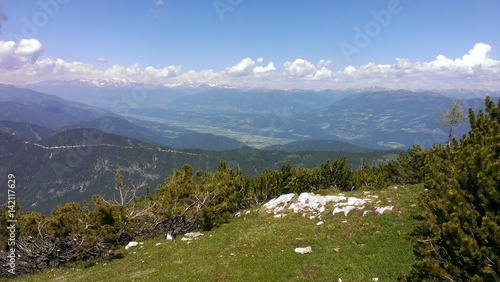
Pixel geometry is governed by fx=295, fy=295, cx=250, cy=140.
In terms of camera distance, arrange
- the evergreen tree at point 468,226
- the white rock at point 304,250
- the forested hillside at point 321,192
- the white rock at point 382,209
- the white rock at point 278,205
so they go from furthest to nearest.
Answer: the white rock at point 278,205
the white rock at point 382,209
the white rock at point 304,250
the forested hillside at point 321,192
the evergreen tree at point 468,226

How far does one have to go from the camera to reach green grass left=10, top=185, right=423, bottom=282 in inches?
779

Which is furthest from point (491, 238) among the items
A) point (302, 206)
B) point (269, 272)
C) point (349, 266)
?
point (302, 206)

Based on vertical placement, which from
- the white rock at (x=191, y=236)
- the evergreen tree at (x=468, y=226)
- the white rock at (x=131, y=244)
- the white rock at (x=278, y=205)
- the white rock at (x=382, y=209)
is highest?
the evergreen tree at (x=468, y=226)

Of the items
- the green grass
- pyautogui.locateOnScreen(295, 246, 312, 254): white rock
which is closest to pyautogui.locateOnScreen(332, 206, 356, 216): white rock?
the green grass

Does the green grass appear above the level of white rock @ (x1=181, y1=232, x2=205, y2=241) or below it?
above

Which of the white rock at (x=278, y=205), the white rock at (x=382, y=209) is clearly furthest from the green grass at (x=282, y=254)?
the white rock at (x=278, y=205)

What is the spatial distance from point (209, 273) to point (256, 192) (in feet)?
88.0

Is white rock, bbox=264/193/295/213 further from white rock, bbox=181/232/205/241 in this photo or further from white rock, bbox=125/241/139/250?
white rock, bbox=125/241/139/250

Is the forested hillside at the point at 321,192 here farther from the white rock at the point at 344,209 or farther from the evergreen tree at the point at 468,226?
the white rock at the point at 344,209

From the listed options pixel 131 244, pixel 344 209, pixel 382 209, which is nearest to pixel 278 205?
pixel 344 209

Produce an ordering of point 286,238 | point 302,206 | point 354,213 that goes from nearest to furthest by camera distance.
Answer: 1. point 286,238
2. point 354,213
3. point 302,206

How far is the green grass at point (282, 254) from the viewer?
19.8m

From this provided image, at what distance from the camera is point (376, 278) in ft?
59.4

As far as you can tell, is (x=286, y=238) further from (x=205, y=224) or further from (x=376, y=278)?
(x=205, y=224)
